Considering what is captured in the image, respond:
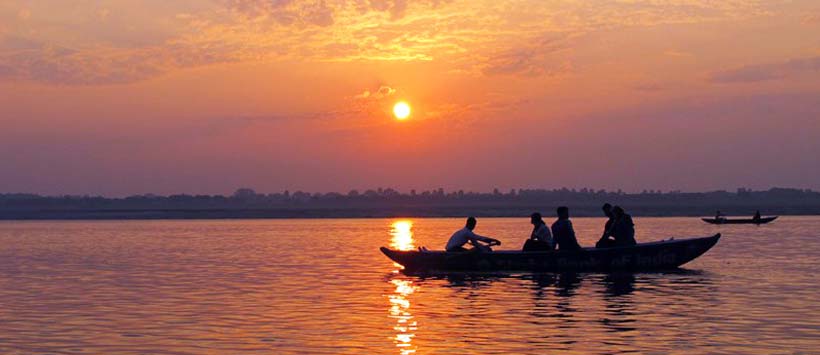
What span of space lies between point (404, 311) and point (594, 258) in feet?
40.7

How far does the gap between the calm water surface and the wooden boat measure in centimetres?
52

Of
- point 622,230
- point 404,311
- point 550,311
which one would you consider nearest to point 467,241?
point 622,230

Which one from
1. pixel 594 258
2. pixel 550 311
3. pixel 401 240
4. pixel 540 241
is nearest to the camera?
pixel 550 311

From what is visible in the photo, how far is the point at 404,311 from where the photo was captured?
24156 millimetres

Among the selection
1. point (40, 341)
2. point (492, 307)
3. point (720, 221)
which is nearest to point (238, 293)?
point (492, 307)

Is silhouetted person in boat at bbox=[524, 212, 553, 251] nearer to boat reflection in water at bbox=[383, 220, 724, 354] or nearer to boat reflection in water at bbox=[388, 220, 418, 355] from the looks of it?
boat reflection in water at bbox=[383, 220, 724, 354]

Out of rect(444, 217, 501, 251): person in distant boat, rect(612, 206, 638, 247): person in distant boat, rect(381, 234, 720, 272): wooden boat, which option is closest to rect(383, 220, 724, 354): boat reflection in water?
rect(381, 234, 720, 272): wooden boat

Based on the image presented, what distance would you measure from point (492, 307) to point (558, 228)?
422 inches

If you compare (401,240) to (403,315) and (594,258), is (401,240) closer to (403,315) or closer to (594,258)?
(594,258)

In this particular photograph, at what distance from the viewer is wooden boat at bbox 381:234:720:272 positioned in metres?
34.8

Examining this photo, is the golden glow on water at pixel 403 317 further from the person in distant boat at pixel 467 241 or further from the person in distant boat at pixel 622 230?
the person in distant boat at pixel 622 230

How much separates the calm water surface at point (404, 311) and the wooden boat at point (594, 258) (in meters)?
0.52

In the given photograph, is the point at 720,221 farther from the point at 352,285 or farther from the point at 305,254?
the point at 352,285

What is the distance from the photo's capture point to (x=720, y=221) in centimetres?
10600
